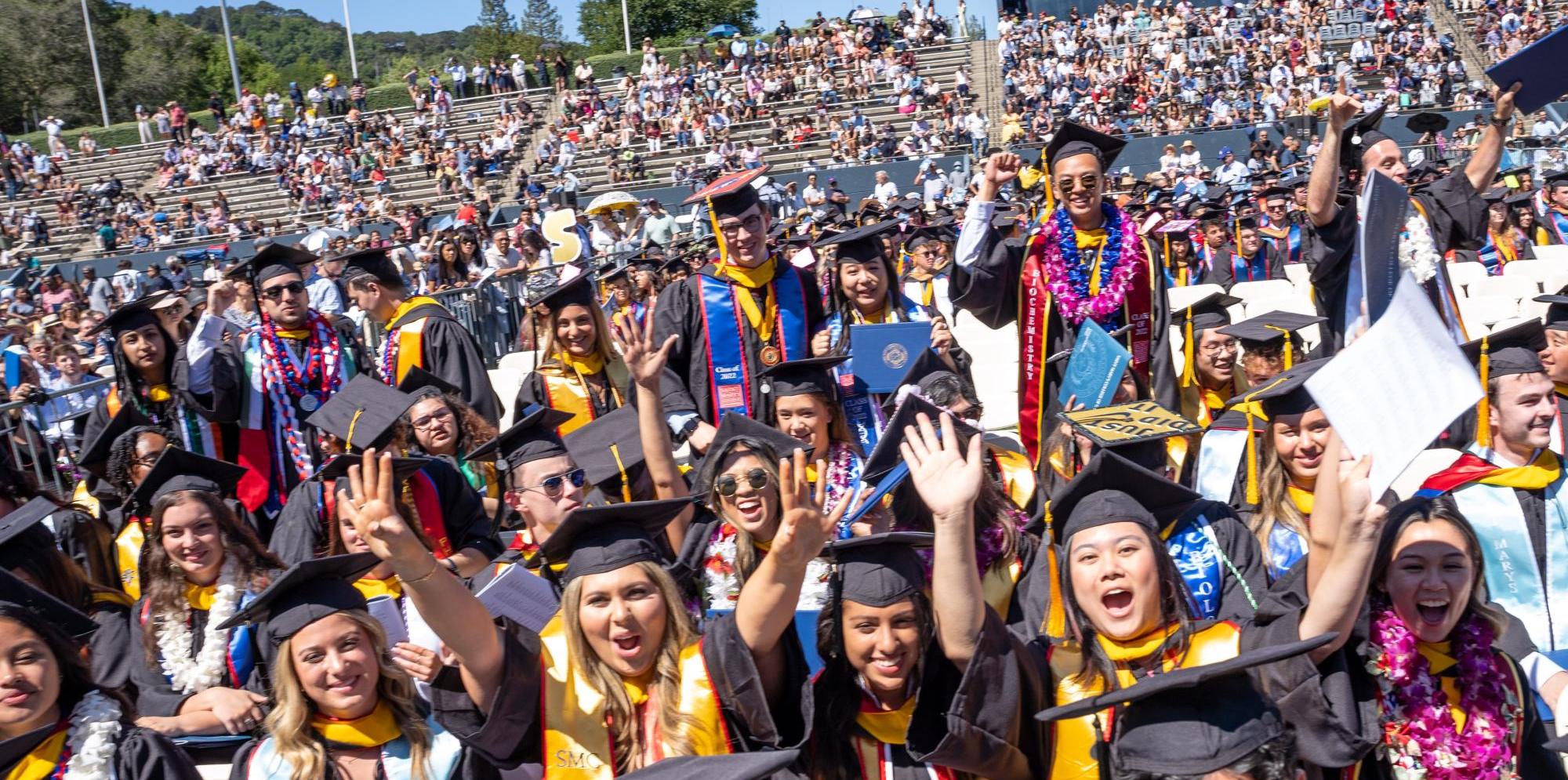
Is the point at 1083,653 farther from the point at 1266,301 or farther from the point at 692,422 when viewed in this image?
the point at 1266,301

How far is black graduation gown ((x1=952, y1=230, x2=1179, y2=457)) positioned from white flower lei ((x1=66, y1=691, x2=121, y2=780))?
341 centimetres

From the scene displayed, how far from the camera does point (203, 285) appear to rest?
1719 cm

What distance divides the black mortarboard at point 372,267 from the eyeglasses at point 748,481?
3.52 meters

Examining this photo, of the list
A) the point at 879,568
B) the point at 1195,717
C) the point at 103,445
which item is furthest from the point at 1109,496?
the point at 103,445

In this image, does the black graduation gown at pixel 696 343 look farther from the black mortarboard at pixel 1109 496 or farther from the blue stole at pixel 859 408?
the black mortarboard at pixel 1109 496

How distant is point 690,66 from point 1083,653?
31985 millimetres

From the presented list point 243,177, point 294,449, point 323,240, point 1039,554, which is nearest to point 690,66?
point 243,177

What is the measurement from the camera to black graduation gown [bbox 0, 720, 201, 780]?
2.97m

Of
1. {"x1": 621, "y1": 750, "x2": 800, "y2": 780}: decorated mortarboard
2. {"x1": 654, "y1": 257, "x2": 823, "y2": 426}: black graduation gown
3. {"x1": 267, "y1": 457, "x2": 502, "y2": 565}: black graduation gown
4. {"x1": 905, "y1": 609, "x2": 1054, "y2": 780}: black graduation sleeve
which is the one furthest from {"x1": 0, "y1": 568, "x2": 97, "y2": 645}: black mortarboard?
{"x1": 654, "y1": 257, "x2": 823, "y2": 426}: black graduation gown

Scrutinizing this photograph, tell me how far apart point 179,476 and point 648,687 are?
222 cm

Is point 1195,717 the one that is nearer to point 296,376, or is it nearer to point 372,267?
point 296,376

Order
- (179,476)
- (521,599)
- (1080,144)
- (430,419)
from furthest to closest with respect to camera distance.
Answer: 1. (430,419)
2. (1080,144)
3. (179,476)
4. (521,599)

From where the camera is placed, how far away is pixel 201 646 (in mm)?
4090

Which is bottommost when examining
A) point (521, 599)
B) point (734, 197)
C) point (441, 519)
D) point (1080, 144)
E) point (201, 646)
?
point (201, 646)
